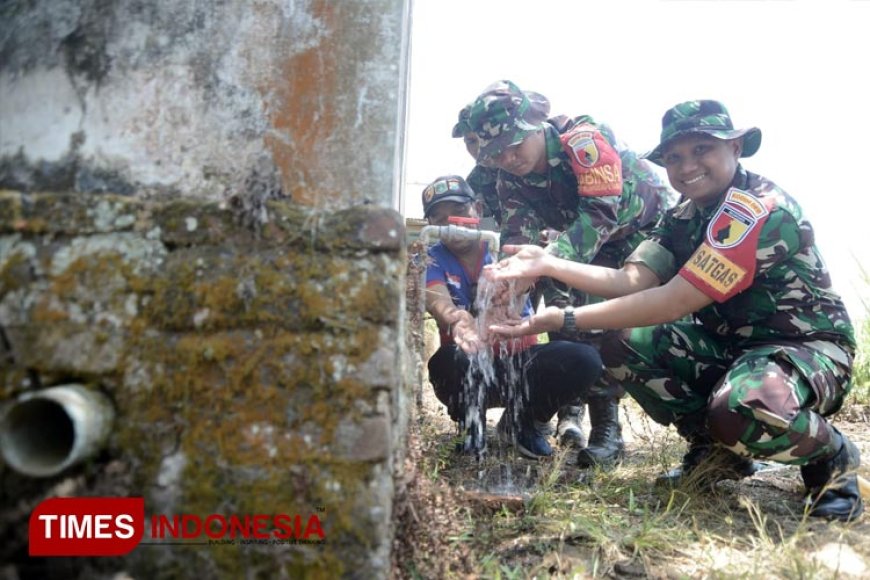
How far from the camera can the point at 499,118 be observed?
11.3ft

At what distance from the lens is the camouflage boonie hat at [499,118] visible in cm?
345

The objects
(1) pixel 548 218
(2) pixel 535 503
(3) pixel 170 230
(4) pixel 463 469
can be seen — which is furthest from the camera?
(1) pixel 548 218

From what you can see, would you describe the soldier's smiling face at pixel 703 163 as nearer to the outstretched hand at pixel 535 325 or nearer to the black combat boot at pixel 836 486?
the outstretched hand at pixel 535 325

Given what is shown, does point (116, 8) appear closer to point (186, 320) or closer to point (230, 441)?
point (186, 320)

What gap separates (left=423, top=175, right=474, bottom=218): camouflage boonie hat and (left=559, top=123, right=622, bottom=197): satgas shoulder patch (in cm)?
66

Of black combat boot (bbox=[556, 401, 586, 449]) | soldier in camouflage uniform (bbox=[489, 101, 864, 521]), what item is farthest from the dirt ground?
black combat boot (bbox=[556, 401, 586, 449])

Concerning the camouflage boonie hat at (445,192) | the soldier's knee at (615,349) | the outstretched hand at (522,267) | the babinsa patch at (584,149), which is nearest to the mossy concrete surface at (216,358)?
the outstretched hand at (522,267)

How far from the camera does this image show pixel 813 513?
7.67 feet

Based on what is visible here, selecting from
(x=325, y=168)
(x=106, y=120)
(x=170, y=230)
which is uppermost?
(x=106, y=120)

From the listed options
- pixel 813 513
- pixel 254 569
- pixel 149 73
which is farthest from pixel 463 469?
pixel 149 73

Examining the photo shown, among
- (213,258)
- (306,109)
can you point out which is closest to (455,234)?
(306,109)

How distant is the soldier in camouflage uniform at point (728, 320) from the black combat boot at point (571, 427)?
740mm

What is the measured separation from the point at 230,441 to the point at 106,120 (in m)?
0.94

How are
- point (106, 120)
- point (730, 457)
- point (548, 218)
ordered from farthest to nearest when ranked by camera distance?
point (548, 218) → point (730, 457) → point (106, 120)
